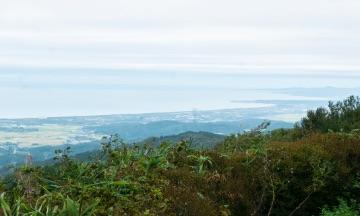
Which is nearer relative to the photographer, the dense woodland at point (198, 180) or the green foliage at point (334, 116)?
the dense woodland at point (198, 180)

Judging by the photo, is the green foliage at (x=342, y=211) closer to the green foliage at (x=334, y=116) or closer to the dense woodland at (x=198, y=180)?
the dense woodland at (x=198, y=180)

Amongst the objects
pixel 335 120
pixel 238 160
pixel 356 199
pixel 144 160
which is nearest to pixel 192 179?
pixel 144 160

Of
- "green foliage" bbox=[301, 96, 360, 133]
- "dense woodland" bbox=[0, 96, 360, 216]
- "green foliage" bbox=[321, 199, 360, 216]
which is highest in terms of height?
"green foliage" bbox=[301, 96, 360, 133]

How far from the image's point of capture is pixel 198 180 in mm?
7379

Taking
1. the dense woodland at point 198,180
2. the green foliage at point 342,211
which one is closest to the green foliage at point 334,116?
the dense woodland at point 198,180

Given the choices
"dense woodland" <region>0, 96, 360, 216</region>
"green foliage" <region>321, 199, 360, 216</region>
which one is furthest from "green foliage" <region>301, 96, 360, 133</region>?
"green foliage" <region>321, 199, 360, 216</region>

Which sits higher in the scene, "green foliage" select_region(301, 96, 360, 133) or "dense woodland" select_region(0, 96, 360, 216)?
"green foliage" select_region(301, 96, 360, 133)

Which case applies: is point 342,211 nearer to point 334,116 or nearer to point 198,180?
point 198,180

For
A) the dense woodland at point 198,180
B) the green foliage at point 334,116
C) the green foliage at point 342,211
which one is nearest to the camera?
the dense woodland at point 198,180

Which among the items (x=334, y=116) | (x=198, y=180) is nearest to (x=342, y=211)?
(x=198, y=180)

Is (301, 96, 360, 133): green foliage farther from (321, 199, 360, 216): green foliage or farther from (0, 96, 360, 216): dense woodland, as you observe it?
(321, 199, 360, 216): green foliage

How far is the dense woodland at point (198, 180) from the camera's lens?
5.98 meters

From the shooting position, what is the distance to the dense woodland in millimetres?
5980

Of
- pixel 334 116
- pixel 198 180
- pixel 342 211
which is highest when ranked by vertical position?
pixel 334 116
